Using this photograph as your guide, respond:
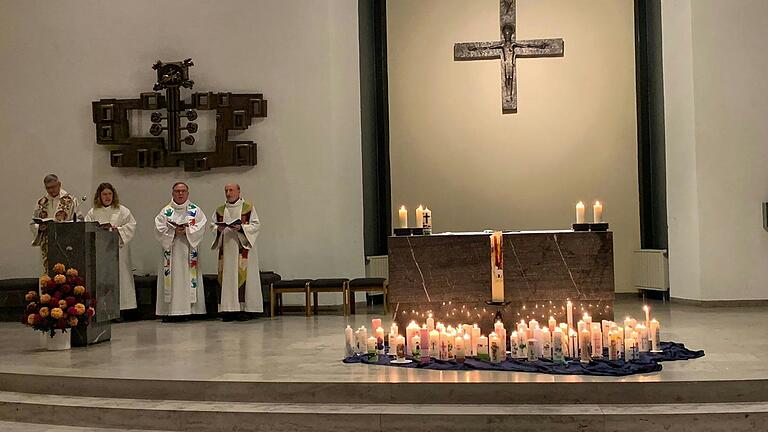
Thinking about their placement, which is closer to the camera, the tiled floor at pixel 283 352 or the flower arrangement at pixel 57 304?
the tiled floor at pixel 283 352

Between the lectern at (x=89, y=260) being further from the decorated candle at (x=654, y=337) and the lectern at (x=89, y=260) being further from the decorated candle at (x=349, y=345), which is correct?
the decorated candle at (x=654, y=337)

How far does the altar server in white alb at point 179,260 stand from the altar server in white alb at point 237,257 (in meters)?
0.27

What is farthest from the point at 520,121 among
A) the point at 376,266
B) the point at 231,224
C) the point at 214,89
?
the point at 231,224

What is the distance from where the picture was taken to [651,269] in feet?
36.7

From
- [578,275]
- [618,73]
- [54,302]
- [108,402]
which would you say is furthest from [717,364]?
[618,73]

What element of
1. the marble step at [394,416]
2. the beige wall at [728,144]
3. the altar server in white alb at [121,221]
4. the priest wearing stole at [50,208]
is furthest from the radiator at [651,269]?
the priest wearing stole at [50,208]

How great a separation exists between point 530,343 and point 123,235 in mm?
5652

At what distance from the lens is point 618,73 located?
1173cm

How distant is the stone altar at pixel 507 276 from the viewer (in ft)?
23.7

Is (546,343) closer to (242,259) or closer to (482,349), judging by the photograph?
(482,349)

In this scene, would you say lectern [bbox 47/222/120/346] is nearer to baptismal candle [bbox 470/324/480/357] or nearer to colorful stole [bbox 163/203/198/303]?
colorful stole [bbox 163/203/198/303]

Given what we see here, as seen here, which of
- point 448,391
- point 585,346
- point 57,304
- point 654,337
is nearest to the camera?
point 448,391

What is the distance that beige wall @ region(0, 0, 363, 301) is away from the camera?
36.3ft

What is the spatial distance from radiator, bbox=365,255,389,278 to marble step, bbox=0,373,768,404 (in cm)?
543
